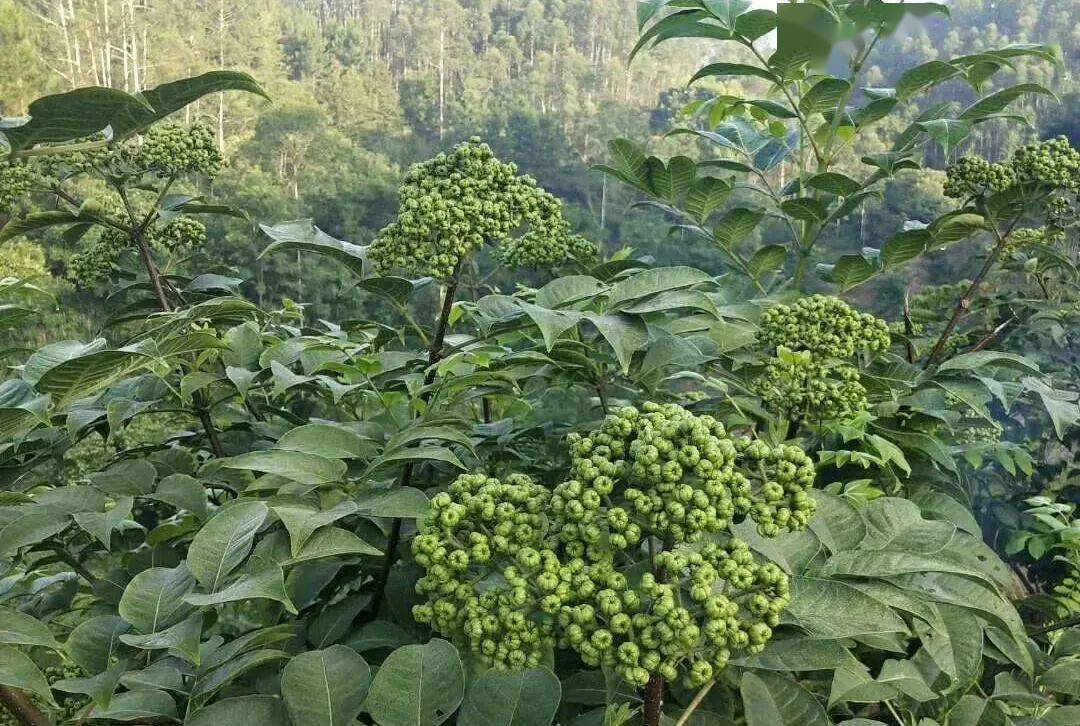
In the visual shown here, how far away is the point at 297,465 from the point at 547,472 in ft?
1.30

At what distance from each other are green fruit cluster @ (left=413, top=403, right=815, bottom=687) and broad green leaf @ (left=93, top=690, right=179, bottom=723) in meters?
0.28

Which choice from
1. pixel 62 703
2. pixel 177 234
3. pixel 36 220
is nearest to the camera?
pixel 62 703

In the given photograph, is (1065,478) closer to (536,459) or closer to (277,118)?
(536,459)

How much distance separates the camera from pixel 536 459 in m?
1.39

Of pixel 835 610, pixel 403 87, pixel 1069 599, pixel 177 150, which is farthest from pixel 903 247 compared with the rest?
pixel 403 87

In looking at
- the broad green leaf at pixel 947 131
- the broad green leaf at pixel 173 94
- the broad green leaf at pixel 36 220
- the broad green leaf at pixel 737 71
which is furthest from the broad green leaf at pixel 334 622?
the broad green leaf at pixel 947 131

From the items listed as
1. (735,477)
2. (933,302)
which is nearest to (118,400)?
(735,477)

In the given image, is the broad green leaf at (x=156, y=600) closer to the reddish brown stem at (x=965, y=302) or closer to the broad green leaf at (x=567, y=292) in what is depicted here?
the broad green leaf at (x=567, y=292)

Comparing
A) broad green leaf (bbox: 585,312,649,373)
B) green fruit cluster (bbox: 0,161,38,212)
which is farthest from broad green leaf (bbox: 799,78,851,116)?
green fruit cluster (bbox: 0,161,38,212)

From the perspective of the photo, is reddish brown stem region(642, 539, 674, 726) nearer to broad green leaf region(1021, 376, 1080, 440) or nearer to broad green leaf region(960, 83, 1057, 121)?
broad green leaf region(1021, 376, 1080, 440)

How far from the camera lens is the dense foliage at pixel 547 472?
0.84 meters

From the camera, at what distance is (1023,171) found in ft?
5.97

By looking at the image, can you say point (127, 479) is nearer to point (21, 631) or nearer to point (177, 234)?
point (21, 631)

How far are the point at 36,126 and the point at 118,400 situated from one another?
2.19ft
